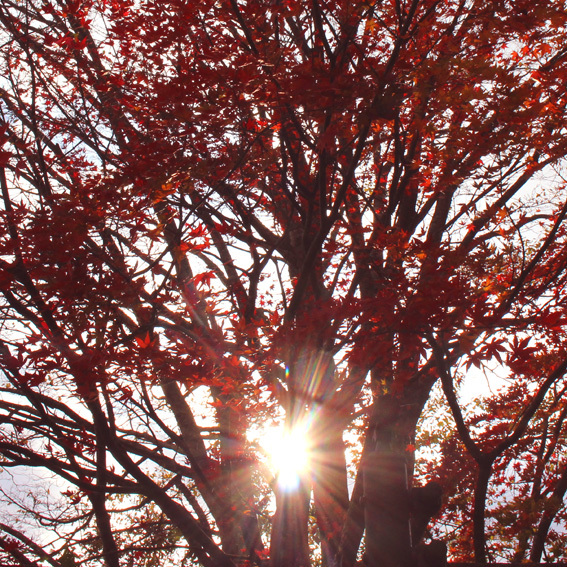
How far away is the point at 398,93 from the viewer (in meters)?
2.47

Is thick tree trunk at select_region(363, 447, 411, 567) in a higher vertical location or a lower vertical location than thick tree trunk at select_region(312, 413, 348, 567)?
lower

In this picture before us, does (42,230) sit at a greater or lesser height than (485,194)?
lesser

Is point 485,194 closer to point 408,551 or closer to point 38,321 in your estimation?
point 408,551

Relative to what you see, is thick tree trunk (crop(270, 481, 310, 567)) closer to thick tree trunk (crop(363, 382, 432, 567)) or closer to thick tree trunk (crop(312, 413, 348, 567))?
thick tree trunk (crop(363, 382, 432, 567))

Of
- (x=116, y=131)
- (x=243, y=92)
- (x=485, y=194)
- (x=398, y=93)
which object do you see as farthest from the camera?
(x=116, y=131)

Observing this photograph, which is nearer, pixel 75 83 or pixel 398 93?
pixel 398 93

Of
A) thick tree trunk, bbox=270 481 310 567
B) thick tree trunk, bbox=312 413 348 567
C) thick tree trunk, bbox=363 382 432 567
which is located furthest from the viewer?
thick tree trunk, bbox=312 413 348 567

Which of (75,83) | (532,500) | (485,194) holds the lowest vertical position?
(532,500)

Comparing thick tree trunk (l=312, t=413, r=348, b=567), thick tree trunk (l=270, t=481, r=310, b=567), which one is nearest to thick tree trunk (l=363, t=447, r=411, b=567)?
thick tree trunk (l=270, t=481, r=310, b=567)

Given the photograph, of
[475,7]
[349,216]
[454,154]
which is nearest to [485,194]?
[454,154]

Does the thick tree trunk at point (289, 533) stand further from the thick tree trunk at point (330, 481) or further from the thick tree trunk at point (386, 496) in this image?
the thick tree trunk at point (330, 481)

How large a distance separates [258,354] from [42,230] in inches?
68.4

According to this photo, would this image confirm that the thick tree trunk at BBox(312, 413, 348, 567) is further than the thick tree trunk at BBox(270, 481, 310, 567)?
Yes

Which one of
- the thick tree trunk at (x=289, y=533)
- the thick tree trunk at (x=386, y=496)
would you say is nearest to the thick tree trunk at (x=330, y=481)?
the thick tree trunk at (x=386, y=496)
